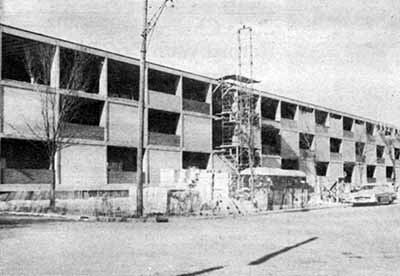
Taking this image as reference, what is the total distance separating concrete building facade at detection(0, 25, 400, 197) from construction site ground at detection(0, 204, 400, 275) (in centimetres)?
1513

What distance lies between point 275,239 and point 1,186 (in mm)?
20490

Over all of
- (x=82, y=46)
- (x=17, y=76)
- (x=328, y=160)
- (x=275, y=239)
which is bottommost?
(x=275, y=239)

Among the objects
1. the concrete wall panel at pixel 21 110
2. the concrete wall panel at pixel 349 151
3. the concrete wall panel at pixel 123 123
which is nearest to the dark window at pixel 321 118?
the concrete wall panel at pixel 349 151

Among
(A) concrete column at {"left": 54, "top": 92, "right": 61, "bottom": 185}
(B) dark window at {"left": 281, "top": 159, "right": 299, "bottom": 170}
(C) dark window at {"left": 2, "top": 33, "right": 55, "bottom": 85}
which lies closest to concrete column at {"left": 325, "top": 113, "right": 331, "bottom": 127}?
(B) dark window at {"left": 281, "top": 159, "right": 299, "bottom": 170}

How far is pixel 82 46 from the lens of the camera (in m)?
33.4

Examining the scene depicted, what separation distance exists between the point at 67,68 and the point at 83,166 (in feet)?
21.6

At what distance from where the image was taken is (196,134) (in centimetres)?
4312

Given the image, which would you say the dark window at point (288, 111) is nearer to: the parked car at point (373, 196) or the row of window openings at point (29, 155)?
the parked car at point (373, 196)

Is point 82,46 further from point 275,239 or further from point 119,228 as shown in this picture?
point 275,239

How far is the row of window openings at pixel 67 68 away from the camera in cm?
3078

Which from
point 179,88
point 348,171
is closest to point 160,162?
point 179,88

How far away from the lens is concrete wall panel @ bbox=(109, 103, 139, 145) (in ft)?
119

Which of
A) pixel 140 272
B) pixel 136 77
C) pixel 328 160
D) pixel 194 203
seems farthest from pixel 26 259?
pixel 328 160

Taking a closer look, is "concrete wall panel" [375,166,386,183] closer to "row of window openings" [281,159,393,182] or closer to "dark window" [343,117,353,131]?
"row of window openings" [281,159,393,182]
